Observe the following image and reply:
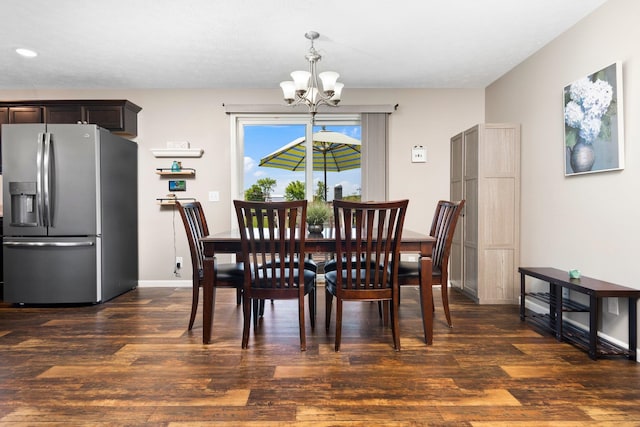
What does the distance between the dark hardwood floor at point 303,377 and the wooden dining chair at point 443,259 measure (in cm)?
36

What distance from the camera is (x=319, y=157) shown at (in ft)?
15.3

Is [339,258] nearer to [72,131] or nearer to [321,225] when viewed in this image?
[321,225]

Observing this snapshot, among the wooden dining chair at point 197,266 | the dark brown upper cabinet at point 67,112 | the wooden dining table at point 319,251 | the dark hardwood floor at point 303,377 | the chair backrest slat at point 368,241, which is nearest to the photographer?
the dark hardwood floor at point 303,377

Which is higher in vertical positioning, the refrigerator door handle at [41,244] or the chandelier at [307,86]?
the chandelier at [307,86]

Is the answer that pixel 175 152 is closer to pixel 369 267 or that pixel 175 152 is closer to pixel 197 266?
pixel 197 266

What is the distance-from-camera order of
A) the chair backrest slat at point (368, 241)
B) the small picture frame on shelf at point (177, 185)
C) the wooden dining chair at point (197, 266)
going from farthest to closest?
the small picture frame on shelf at point (177, 185), the wooden dining chair at point (197, 266), the chair backrest slat at point (368, 241)

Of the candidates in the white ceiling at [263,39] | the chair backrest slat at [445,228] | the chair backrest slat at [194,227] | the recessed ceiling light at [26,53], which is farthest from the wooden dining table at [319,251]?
the recessed ceiling light at [26,53]

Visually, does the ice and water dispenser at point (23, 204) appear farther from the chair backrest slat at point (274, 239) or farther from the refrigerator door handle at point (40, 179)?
the chair backrest slat at point (274, 239)

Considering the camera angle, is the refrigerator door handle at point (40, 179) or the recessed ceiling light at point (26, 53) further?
the refrigerator door handle at point (40, 179)

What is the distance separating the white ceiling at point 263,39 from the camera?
261cm

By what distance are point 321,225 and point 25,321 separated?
2.63 meters

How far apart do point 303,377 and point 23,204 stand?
3.28 metres

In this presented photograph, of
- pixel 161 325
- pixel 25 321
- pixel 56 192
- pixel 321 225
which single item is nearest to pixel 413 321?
pixel 321 225

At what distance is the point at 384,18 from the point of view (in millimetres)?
2756
